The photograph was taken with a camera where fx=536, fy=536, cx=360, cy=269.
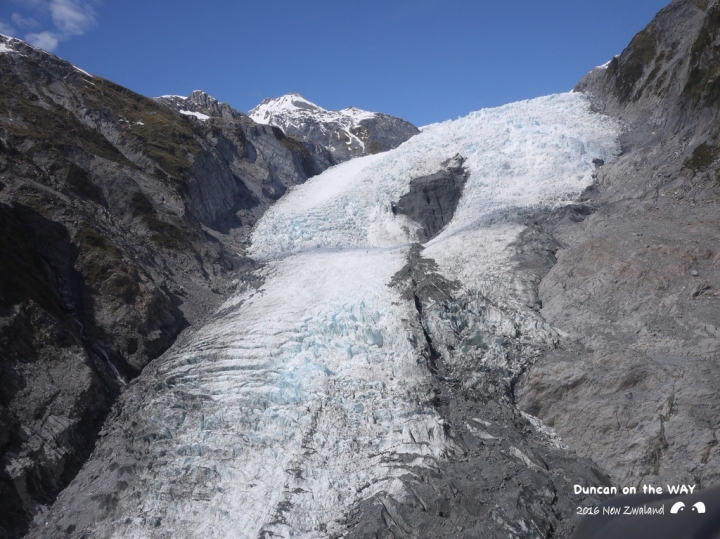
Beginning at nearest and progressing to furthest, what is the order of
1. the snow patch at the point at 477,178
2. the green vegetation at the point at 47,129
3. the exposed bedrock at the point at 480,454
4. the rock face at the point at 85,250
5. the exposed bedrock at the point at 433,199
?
1. the exposed bedrock at the point at 480,454
2. the rock face at the point at 85,250
3. the green vegetation at the point at 47,129
4. the snow patch at the point at 477,178
5. the exposed bedrock at the point at 433,199

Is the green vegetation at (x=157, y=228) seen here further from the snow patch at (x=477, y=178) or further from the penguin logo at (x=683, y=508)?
the penguin logo at (x=683, y=508)

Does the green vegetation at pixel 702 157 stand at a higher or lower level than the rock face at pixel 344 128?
lower

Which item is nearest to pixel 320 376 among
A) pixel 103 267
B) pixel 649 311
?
pixel 103 267

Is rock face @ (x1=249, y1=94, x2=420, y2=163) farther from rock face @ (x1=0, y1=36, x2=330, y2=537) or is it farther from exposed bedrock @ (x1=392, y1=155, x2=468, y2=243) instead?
exposed bedrock @ (x1=392, y1=155, x2=468, y2=243)

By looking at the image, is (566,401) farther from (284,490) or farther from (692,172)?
(692,172)

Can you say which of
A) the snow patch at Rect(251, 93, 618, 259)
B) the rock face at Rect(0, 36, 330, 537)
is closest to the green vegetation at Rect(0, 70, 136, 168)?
the rock face at Rect(0, 36, 330, 537)

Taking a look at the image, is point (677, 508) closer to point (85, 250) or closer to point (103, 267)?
point (103, 267)

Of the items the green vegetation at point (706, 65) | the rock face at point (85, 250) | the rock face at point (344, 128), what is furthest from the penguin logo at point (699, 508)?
the rock face at point (344, 128)

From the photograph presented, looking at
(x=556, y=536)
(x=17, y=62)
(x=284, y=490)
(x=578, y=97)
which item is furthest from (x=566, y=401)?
(x=17, y=62)
